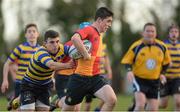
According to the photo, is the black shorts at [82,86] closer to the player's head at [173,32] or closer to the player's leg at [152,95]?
the player's leg at [152,95]

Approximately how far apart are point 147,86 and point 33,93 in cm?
306

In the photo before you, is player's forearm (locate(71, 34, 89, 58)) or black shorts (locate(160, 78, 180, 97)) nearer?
player's forearm (locate(71, 34, 89, 58))

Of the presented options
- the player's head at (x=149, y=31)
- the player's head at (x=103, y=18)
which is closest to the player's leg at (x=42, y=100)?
the player's head at (x=103, y=18)

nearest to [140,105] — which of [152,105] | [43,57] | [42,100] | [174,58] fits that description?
[152,105]

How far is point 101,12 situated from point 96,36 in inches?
16.7

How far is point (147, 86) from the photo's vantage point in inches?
516

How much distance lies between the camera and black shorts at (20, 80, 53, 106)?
1096 cm

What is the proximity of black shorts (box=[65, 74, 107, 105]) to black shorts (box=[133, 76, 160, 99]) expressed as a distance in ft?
9.01

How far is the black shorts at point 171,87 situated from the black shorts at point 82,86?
5.02 meters

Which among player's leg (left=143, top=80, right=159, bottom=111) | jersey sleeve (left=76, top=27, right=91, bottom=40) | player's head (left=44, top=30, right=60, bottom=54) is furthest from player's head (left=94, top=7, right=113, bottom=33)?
player's leg (left=143, top=80, right=159, bottom=111)

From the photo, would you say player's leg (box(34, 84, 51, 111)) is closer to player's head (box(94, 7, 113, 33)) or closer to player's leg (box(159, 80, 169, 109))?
player's head (box(94, 7, 113, 33))

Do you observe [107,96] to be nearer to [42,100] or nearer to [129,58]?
[42,100]

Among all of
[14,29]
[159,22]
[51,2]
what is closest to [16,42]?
[14,29]

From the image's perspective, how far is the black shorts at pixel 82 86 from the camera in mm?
10312
